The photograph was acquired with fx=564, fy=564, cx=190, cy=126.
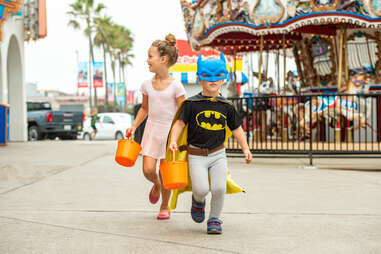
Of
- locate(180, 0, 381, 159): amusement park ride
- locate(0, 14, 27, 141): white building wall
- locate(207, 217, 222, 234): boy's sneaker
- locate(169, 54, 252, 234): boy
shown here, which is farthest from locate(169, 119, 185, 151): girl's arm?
locate(0, 14, 27, 141): white building wall

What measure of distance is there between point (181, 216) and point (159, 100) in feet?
3.98

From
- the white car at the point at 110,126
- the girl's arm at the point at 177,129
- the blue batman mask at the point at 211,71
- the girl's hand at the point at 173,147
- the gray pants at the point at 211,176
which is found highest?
the blue batman mask at the point at 211,71

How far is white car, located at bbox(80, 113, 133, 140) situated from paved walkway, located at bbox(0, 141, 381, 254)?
17017 mm

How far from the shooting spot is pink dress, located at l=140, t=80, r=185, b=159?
17.1ft

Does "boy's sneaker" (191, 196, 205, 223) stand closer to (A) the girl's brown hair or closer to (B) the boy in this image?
(B) the boy

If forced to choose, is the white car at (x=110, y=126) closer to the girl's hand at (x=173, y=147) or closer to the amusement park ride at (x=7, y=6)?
the amusement park ride at (x=7, y=6)

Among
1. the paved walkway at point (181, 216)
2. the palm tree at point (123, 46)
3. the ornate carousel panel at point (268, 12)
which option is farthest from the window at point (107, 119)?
the palm tree at point (123, 46)

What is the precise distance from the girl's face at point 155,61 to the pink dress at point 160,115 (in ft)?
0.55

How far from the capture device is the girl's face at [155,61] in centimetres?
524

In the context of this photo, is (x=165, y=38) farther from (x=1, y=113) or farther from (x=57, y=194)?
(x=1, y=113)

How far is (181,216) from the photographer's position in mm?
5594

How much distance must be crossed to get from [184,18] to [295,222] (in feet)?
41.3

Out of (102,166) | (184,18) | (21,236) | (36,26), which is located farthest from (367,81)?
(36,26)

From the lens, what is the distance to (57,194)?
708 centimetres
